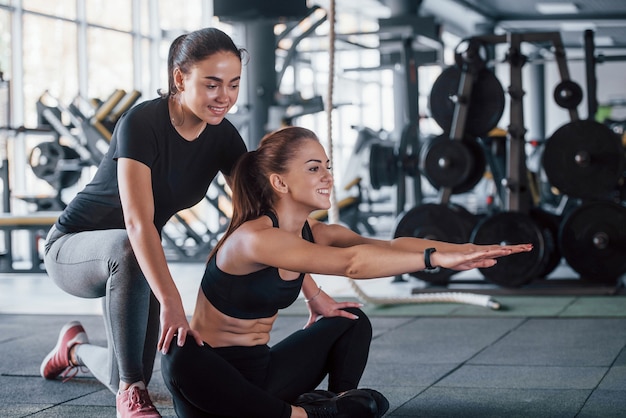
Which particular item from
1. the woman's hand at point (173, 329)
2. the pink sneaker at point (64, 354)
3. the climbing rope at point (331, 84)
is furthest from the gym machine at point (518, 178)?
the woman's hand at point (173, 329)

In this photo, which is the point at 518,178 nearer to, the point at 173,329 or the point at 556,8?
the point at 173,329

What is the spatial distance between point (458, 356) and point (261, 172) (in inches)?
53.0

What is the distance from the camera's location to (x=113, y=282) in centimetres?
213

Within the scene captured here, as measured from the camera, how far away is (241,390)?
1873 mm

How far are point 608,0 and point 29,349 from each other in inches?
453

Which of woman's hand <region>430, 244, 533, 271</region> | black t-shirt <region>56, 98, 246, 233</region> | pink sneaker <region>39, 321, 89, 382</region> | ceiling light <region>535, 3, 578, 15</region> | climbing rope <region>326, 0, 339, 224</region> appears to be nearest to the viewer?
woman's hand <region>430, 244, 533, 271</region>

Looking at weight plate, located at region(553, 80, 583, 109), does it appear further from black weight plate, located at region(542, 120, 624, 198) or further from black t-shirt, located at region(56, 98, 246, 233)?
black t-shirt, located at region(56, 98, 246, 233)

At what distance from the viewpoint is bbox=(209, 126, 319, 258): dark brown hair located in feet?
6.37

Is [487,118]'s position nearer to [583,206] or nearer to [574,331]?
[583,206]

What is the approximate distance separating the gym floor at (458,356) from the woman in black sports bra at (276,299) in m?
0.31

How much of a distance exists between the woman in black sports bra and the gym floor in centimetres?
31

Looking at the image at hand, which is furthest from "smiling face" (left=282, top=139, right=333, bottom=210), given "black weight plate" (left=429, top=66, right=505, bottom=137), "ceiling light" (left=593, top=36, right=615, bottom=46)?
"ceiling light" (left=593, top=36, right=615, bottom=46)

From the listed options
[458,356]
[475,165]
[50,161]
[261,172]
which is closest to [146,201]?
[261,172]

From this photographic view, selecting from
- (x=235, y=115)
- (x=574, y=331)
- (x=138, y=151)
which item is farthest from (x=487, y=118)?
(x=138, y=151)
